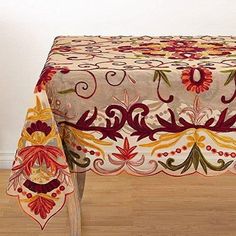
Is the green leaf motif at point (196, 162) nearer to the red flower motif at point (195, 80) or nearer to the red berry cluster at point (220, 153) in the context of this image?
the red berry cluster at point (220, 153)

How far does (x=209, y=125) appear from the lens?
63.9 inches

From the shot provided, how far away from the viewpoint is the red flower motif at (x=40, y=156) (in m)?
1.59

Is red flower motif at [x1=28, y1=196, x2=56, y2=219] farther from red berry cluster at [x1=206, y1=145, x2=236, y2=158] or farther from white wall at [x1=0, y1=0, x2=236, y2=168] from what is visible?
white wall at [x1=0, y1=0, x2=236, y2=168]

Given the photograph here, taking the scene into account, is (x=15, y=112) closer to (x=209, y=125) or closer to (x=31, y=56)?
→ (x=31, y=56)

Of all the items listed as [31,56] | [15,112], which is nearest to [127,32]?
[31,56]

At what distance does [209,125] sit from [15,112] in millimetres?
1372

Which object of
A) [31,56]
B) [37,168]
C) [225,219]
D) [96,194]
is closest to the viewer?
[37,168]

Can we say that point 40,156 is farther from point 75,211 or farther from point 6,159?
point 6,159

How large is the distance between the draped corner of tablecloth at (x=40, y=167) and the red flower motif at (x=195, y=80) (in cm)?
39

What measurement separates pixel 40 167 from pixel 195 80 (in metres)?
0.50

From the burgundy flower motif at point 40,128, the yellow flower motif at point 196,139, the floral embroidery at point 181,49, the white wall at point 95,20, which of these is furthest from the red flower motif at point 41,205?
the white wall at point 95,20

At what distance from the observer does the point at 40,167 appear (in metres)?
1.60

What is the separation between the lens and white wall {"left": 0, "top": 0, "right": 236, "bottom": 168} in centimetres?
259

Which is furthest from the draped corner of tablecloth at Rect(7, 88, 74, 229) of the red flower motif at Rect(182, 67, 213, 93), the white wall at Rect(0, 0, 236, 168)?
the white wall at Rect(0, 0, 236, 168)
